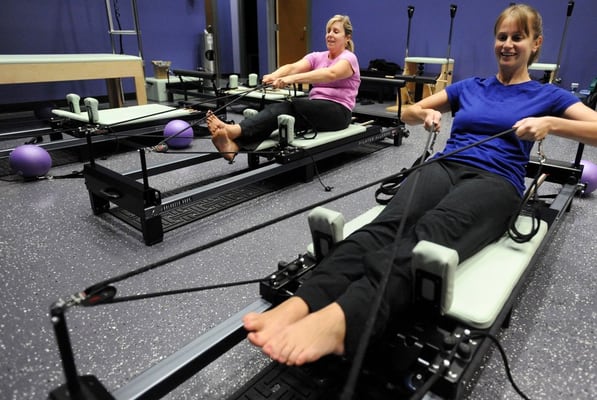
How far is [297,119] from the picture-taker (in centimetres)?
293

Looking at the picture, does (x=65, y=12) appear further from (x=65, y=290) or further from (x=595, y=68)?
(x=595, y=68)

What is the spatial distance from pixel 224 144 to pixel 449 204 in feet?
5.31

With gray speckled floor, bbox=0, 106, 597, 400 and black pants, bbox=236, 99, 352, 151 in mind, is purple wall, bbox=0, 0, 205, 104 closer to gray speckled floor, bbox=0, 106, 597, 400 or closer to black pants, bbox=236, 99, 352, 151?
gray speckled floor, bbox=0, 106, 597, 400

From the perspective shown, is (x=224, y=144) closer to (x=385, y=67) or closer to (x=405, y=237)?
(x=405, y=237)

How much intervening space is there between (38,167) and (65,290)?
58.1 inches

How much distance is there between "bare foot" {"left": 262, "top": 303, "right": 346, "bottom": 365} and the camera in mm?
864

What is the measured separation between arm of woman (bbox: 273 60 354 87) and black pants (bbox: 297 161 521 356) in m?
1.40

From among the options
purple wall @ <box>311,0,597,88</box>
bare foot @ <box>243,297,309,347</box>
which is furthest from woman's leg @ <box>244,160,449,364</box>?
purple wall @ <box>311,0,597,88</box>

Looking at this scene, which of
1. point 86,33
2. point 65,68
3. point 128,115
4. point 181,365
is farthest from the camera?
point 86,33

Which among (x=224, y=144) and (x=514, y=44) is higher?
(x=514, y=44)

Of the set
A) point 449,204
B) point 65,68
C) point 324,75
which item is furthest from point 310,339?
point 65,68

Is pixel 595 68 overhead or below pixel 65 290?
overhead

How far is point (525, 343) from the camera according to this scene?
4.47 ft

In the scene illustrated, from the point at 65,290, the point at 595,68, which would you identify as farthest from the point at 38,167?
the point at 595,68
